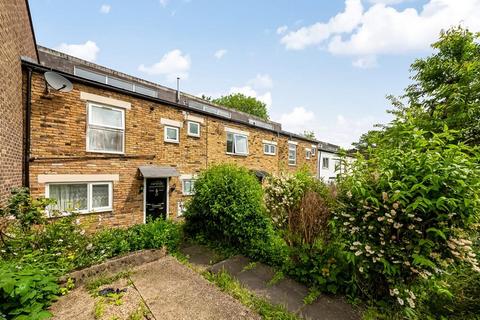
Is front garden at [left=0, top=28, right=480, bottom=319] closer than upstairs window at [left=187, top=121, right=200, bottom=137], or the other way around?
front garden at [left=0, top=28, right=480, bottom=319]

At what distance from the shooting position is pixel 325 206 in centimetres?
439

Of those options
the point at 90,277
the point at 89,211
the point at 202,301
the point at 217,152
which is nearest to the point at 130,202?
the point at 89,211

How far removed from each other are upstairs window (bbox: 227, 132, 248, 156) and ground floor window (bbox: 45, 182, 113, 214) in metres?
6.40

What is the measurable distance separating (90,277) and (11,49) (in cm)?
590

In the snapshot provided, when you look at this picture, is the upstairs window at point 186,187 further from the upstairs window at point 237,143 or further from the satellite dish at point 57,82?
the satellite dish at point 57,82

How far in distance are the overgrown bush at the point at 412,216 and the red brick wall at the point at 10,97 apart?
719 centimetres

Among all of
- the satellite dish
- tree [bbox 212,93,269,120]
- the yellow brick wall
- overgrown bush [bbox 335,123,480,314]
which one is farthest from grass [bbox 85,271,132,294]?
tree [bbox 212,93,269,120]

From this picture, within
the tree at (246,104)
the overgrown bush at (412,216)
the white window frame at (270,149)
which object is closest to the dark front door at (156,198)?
the overgrown bush at (412,216)

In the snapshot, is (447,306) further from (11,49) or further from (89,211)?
(11,49)

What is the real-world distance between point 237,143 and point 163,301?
9.60 m

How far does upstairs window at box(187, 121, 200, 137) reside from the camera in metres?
9.84

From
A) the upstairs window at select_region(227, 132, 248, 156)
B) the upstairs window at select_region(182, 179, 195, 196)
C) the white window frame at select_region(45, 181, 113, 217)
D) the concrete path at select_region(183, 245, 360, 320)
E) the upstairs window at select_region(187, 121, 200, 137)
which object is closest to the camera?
the concrete path at select_region(183, 245, 360, 320)

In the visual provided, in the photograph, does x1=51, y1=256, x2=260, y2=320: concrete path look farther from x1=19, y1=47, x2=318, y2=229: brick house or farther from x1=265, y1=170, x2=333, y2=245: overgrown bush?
x1=19, y1=47, x2=318, y2=229: brick house

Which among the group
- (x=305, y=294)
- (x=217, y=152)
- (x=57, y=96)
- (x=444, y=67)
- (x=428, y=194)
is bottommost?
(x=305, y=294)
